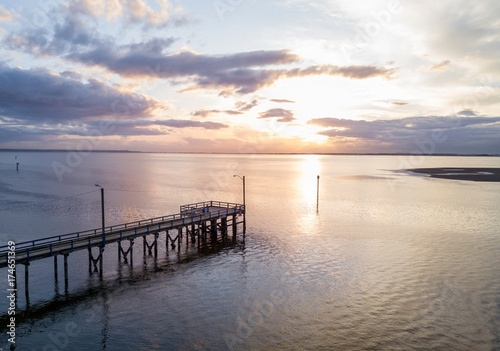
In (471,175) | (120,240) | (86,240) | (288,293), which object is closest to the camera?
(288,293)

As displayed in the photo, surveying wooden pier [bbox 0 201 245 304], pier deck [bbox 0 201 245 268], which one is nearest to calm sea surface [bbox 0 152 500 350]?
wooden pier [bbox 0 201 245 304]

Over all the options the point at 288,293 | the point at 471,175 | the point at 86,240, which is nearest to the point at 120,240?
the point at 86,240

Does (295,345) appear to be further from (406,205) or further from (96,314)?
(406,205)

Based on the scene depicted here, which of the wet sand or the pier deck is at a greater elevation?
the wet sand

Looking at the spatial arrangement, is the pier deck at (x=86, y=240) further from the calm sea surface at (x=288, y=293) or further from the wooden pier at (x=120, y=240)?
the calm sea surface at (x=288, y=293)

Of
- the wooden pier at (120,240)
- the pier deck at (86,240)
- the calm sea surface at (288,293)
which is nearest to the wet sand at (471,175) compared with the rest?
the calm sea surface at (288,293)

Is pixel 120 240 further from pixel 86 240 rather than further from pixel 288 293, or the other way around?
pixel 288 293

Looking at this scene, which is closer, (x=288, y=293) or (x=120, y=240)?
(x=288, y=293)

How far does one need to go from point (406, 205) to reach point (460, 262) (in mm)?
37164

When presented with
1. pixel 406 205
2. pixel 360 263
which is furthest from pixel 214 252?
pixel 406 205

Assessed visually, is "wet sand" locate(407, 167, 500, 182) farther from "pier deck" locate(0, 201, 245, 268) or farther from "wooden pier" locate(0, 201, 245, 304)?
"pier deck" locate(0, 201, 245, 268)

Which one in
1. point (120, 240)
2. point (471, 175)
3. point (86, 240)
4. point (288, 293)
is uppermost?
point (471, 175)

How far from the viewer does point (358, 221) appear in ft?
175

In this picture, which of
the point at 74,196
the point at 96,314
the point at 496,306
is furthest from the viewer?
the point at 74,196
